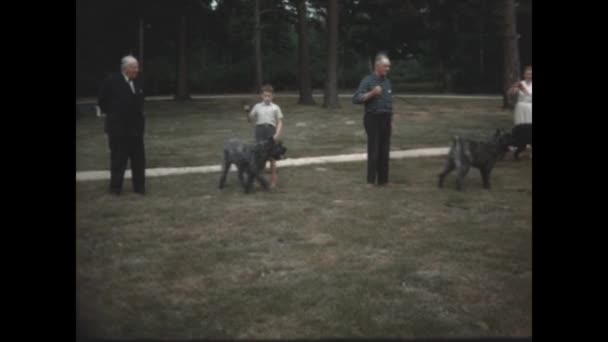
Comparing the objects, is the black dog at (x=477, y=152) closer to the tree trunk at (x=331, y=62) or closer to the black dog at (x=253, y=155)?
the black dog at (x=253, y=155)

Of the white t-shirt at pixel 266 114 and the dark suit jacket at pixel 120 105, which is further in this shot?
the white t-shirt at pixel 266 114

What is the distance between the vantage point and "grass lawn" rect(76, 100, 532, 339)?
4.51 meters

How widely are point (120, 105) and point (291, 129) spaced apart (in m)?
9.84

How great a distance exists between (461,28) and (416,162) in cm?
2509

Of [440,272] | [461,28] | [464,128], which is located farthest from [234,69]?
[440,272]

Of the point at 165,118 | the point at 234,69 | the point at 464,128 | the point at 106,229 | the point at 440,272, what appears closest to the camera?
the point at 440,272

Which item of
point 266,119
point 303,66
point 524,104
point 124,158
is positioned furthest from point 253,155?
point 303,66

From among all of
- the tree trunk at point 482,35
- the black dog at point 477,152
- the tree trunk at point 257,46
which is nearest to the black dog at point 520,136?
the black dog at point 477,152

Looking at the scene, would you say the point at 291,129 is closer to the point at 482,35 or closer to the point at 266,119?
the point at 266,119

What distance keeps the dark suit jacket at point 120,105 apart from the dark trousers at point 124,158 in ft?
0.40

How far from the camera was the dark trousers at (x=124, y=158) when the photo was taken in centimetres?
885

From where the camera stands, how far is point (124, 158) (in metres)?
9.01
